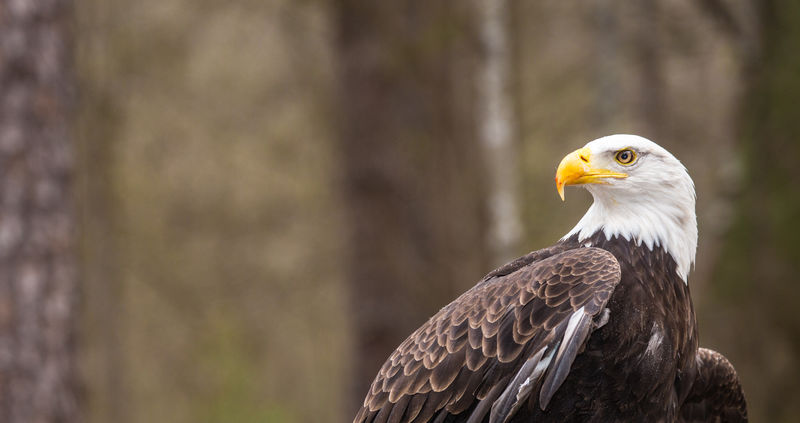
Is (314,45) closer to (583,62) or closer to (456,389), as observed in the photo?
(583,62)

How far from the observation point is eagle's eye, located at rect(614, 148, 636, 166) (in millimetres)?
4414

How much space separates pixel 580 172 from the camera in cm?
433

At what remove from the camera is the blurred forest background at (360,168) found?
25.2ft

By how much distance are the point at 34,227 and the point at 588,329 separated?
438 centimetres

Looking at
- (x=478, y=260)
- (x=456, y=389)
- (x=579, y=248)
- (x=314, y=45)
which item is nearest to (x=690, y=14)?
(x=478, y=260)

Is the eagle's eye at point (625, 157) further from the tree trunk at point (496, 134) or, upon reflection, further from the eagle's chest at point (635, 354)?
the tree trunk at point (496, 134)

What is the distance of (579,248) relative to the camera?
14.1 ft

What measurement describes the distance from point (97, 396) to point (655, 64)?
8.34 metres

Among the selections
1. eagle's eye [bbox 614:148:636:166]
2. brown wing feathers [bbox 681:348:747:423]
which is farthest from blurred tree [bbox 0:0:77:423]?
brown wing feathers [bbox 681:348:747:423]

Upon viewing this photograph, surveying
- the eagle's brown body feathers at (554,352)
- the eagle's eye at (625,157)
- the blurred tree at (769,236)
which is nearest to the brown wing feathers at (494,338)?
the eagle's brown body feathers at (554,352)

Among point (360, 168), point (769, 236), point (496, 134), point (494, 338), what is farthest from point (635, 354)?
point (496, 134)

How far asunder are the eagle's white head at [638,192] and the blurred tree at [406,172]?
347 cm

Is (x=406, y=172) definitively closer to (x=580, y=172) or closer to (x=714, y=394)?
(x=580, y=172)

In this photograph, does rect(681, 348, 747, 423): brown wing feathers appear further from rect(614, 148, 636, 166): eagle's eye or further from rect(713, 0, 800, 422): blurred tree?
rect(713, 0, 800, 422): blurred tree
